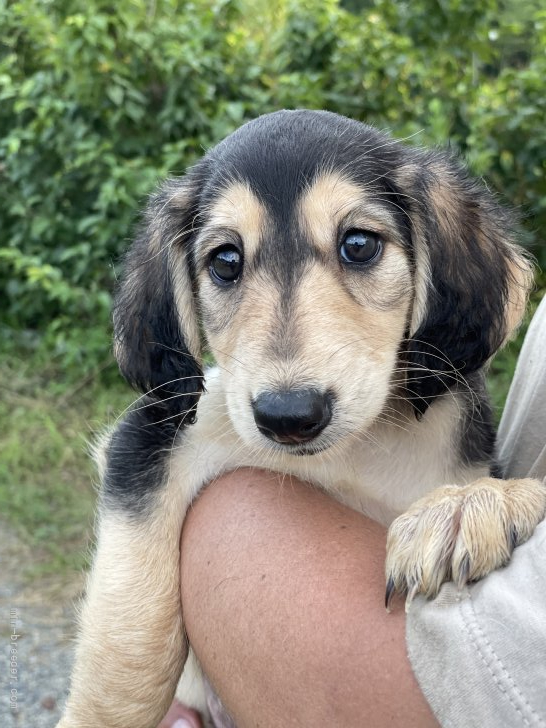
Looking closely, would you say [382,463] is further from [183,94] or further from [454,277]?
[183,94]

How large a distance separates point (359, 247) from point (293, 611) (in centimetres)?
88

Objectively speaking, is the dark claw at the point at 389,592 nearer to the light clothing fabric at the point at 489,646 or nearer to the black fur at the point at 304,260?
the light clothing fabric at the point at 489,646

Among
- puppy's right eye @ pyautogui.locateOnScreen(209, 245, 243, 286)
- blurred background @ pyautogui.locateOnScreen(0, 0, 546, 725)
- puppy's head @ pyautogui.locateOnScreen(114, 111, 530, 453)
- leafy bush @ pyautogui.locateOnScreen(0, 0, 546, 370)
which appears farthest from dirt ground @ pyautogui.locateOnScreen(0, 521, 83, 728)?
leafy bush @ pyautogui.locateOnScreen(0, 0, 546, 370)

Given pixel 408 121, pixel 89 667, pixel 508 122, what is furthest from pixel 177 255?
pixel 408 121

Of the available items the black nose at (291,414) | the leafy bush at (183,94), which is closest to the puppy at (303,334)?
the black nose at (291,414)

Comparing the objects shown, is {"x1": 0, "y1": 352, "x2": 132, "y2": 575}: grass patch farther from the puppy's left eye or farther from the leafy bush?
the puppy's left eye

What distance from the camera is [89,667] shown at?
1.99 metres

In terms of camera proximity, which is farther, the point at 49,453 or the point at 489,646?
the point at 49,453

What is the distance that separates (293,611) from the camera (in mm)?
1461

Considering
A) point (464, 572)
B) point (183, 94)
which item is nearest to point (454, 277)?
point (464, 572)

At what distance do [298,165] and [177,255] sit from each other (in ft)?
1.66

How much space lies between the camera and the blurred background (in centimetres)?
448

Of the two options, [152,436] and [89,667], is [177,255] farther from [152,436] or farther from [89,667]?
[89,667]

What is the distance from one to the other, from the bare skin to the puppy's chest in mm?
119
